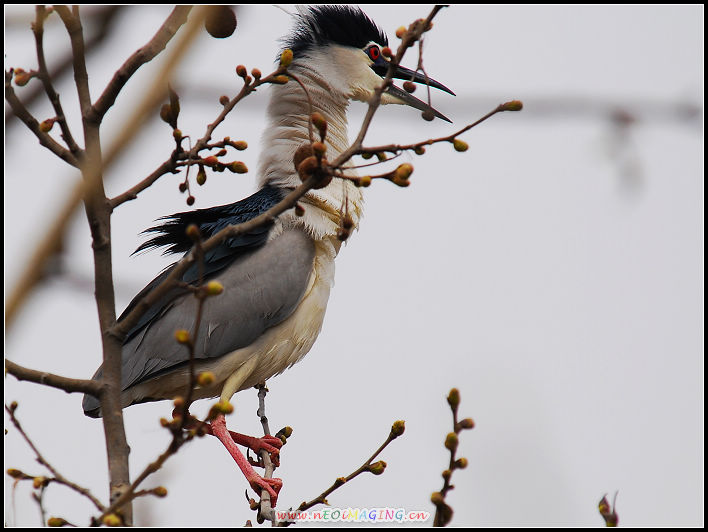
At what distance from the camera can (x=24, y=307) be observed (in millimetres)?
904

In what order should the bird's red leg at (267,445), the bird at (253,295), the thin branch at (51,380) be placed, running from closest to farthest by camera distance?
the thin branch at (51,380) < the bird's red leg at (267,445) < the bird at (253,295)

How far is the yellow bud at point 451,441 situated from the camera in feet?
7.62

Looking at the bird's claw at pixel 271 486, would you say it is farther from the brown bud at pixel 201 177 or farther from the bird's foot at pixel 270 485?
the brown bud at pixel 201 177

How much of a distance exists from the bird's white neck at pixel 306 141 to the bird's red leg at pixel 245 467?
3.76 ft

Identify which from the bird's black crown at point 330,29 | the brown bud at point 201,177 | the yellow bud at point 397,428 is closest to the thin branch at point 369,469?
the yellow bud at point 397,428

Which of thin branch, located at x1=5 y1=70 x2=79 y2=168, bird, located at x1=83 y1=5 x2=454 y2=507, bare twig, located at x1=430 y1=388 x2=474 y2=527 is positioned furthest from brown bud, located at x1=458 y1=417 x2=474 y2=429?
bird, located at x1=83 y1=5 x2=454 y2=507

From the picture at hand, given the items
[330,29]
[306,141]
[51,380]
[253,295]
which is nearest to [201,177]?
[51,380]

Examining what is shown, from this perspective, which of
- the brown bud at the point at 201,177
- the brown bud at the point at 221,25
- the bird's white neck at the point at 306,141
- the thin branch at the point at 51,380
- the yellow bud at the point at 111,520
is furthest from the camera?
the bird's white neck at the point at 306,141

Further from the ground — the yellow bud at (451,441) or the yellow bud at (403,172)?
the yellow bud at (403,172)

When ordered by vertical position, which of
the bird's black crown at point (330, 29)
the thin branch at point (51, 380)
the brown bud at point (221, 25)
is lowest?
the thin branch at point (51, 380)

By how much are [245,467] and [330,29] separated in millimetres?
2759

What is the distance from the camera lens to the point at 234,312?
4523 mm

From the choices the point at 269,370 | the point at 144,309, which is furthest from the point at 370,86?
the point at 144,309

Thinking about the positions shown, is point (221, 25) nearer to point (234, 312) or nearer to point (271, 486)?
point (234, 312)
